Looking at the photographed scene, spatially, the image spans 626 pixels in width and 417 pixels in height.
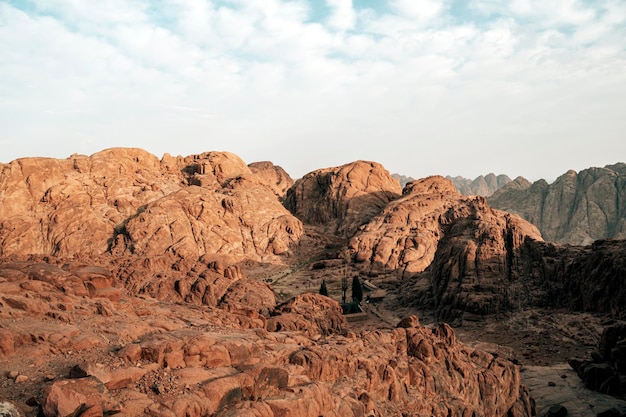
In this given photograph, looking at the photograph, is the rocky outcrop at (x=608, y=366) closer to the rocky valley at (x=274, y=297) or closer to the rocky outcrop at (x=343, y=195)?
the rocky valley at (x=274, y=297)

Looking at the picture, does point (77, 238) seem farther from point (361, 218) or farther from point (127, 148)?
point (361, 218)

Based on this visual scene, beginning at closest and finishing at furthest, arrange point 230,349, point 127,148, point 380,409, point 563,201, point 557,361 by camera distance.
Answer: point 230,349, point 380,409, point 557,361, point 127,148, point 563,201

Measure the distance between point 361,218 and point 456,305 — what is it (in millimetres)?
Result: 40345

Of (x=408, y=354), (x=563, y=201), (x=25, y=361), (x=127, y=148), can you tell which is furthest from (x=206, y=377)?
(x=563, y=201)

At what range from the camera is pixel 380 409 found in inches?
725

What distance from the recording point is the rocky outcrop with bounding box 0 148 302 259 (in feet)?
216

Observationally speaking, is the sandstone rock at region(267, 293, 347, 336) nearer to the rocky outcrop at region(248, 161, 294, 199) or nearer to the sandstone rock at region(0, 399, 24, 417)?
the sandstone rock at region(0, 399, 24, 417)

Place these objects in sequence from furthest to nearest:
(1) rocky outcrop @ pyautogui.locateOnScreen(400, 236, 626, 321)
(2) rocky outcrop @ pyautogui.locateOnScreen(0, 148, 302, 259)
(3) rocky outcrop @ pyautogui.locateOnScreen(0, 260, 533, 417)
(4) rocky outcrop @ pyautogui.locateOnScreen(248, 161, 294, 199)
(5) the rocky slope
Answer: (4) rocky outcrop @ pyautogui.locateOnScreen(248, 161, 294, 199) < (2) rocky outcrop @ pyautogui.locateOnScreen(0, 148, 302, 259) < (1) rocky outcrop @ pyautogui.locateOnScreen(400, 236, 626, 321) < (5) the rocky slope < (3) rocky outcrop @ pyautogui.locateOnScreen(0, 260, 533, 417)

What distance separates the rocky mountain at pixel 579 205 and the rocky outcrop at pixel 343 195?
50859 mm

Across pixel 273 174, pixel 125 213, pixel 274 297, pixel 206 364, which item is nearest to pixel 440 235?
pixel 274 297

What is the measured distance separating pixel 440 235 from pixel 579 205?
70.7 m

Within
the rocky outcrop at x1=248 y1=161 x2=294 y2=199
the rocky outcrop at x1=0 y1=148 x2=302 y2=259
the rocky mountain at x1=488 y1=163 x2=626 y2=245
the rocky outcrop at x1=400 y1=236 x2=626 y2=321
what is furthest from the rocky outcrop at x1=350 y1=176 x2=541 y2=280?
the rocky outcrop at x1=248 y1=161 x2=294 y2=199

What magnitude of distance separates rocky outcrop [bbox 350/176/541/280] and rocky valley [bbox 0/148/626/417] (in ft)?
0.83

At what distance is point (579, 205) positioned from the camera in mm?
122062
